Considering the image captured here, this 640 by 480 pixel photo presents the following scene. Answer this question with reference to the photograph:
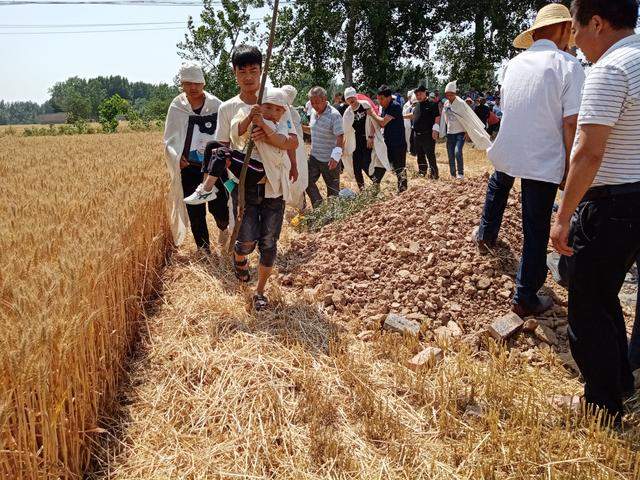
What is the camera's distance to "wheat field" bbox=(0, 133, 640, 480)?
1.88 metres

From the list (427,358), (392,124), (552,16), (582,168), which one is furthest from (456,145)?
(582,168)

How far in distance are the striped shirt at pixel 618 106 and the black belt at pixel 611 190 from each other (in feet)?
0.06

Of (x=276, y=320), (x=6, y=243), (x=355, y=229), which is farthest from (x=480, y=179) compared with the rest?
(x=6, y=243)

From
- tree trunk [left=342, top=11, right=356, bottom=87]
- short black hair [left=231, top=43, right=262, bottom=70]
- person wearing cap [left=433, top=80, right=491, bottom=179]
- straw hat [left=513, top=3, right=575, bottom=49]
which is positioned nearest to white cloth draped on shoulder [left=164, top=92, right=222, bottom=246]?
short black hair [left=231, top=43, right=262, bottom=70]

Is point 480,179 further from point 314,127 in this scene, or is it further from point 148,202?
point 148,202

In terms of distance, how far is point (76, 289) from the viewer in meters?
2.14

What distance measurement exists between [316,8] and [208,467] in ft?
77.3

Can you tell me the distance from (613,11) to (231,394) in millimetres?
2512

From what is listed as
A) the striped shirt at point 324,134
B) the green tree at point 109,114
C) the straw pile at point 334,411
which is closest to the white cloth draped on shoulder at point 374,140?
the striped shirt at point 324,134

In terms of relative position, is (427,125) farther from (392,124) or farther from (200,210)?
(200,210)

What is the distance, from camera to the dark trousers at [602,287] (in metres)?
1.99

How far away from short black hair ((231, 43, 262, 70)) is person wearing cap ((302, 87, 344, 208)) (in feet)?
10.0

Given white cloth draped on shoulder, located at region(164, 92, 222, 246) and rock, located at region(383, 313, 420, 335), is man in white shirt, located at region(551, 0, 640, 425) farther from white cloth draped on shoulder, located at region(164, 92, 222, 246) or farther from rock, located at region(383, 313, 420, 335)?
white cloth draped on shoulder, located at region(164, 92, 222, 246)

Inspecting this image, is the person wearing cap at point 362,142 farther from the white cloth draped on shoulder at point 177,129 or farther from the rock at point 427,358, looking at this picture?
the rock at point 427,358
